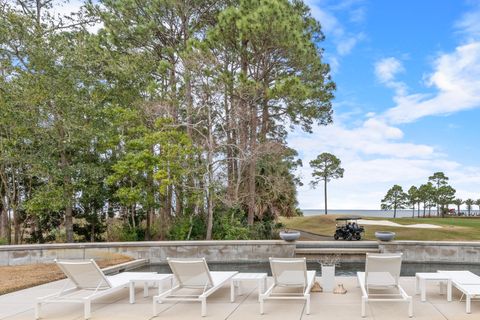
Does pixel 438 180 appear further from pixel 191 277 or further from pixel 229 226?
pixel 191 277

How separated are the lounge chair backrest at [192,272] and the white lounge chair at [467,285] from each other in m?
3.98

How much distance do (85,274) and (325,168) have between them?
40.6 m

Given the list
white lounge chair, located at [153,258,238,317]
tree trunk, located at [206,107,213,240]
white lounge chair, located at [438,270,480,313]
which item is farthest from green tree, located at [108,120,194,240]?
white lounge chair, located at [438,270,480,313]

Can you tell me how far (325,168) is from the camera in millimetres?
45062

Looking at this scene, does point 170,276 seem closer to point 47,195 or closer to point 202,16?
point 47,195

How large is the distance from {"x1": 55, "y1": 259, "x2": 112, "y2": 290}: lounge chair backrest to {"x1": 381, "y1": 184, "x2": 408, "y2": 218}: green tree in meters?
58.4

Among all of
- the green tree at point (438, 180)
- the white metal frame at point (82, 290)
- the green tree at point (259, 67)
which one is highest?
the green tree at point (259, 67)

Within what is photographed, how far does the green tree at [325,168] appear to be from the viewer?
44531mm

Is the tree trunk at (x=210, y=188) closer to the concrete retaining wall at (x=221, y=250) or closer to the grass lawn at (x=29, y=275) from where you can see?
the concrete retaining wall at (x=221, y=250)

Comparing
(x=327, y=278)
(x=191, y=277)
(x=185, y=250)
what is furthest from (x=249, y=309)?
(x=185, y=250)

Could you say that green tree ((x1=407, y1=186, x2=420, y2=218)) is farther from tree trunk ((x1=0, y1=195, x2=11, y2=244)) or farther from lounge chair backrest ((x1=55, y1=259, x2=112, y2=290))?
lounge chair backrest ((x1=55, y1=259, x2=112, y2=290))

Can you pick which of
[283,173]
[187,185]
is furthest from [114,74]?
[283,173]

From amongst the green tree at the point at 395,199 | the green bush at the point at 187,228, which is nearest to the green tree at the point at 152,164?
the green bush at the point at 187,228

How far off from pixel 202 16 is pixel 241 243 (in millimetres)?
11868
